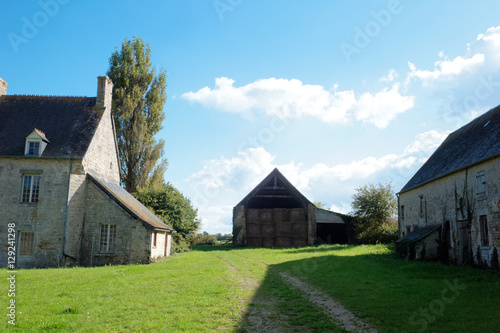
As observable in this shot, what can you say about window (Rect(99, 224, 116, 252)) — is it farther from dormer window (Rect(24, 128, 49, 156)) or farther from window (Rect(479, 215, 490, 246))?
window (Rect(479, 215, 490, 246))

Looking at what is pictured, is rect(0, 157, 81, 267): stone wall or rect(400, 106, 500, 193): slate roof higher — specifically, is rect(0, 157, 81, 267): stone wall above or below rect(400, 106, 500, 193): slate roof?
below

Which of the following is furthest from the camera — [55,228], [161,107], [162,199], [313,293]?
[161,107]

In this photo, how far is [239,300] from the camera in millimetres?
9906

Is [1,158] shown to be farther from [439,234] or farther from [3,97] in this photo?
[439,234]

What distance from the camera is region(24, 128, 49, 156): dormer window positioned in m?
20.8

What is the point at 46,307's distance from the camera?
900 centimetres

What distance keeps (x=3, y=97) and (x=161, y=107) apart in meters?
12.7

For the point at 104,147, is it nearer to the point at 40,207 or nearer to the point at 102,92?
the point at 102,92

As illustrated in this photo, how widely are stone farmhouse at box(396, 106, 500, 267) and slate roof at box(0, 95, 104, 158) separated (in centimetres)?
1933

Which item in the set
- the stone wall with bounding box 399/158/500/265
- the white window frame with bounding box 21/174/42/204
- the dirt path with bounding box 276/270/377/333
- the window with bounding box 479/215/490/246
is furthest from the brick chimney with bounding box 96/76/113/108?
the window with bounding box 479/215/490/246

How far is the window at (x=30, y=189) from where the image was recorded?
67.2ft

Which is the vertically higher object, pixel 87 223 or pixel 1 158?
pixel 1 158

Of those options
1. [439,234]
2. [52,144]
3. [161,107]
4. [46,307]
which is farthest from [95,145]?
[439,234]

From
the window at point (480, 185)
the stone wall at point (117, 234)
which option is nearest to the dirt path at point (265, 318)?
the stone wall at point (117, 234)
